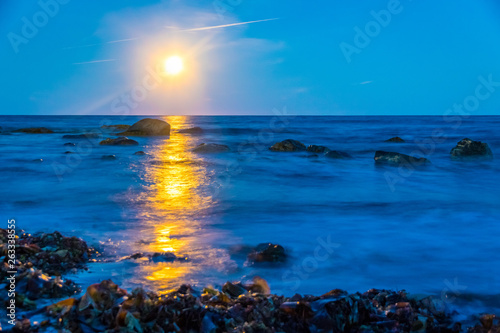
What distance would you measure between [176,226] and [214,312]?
11.6ft

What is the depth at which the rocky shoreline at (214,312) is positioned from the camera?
2.99 metres

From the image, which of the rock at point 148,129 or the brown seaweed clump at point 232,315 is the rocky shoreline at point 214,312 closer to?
the brown seaweed clump at point 232,315

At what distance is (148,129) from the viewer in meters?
32.6

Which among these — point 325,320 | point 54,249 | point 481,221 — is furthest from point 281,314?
point 481,221

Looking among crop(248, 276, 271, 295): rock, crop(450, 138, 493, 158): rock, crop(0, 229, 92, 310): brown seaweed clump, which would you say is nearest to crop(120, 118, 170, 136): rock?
crop(450, 138, 493, 158): rock

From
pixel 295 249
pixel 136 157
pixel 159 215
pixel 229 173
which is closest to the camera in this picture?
pixel 295 249

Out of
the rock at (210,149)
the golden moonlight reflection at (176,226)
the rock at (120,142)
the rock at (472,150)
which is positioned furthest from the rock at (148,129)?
the rock at (472,150)

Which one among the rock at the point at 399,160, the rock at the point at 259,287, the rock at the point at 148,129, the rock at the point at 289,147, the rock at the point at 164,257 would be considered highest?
the rock at the point at 148,129

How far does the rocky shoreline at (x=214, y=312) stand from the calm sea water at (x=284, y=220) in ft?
2.23

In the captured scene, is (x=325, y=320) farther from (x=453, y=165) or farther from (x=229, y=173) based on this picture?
(x=453, y=165)

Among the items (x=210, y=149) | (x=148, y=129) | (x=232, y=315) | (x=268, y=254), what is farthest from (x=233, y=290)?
(x=148, y=129)

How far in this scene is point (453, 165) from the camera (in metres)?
16.0

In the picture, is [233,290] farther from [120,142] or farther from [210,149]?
[120,142]

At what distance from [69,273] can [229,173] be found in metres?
9.48
